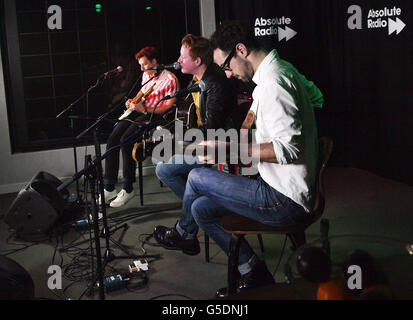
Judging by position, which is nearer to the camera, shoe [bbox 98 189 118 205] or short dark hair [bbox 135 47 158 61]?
shoe [bbox 98 189 118 205]

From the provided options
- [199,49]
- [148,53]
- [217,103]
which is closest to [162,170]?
[217,103]

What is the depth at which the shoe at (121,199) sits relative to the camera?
4.13 m

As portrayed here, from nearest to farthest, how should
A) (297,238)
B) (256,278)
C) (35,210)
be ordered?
(297,238), (256,278), (35,210)

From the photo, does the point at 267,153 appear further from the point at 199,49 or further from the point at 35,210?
the point at 35,210

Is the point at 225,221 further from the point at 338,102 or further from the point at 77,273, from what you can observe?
the point at 338,102

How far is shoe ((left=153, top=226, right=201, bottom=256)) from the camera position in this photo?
3.06m

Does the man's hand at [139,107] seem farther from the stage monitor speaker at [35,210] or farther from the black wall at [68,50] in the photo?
the stage monitor speaker at [35,210]

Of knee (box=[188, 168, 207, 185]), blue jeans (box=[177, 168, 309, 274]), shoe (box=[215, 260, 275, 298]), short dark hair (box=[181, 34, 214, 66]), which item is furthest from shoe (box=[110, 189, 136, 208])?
shoe (box=[215, 260, 275, 298])

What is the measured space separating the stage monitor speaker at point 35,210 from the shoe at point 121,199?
66cm

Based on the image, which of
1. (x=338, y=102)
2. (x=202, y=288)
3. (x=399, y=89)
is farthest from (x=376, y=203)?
(x=202, y=288)

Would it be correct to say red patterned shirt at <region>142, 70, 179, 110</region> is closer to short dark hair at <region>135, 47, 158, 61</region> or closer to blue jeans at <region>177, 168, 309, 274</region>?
short dark hair at <region>135, 47, 158, 61</region>

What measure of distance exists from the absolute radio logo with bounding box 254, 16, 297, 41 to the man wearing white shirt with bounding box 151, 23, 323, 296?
269 cm

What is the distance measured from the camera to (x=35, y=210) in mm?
3461

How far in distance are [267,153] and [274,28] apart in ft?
10.2
